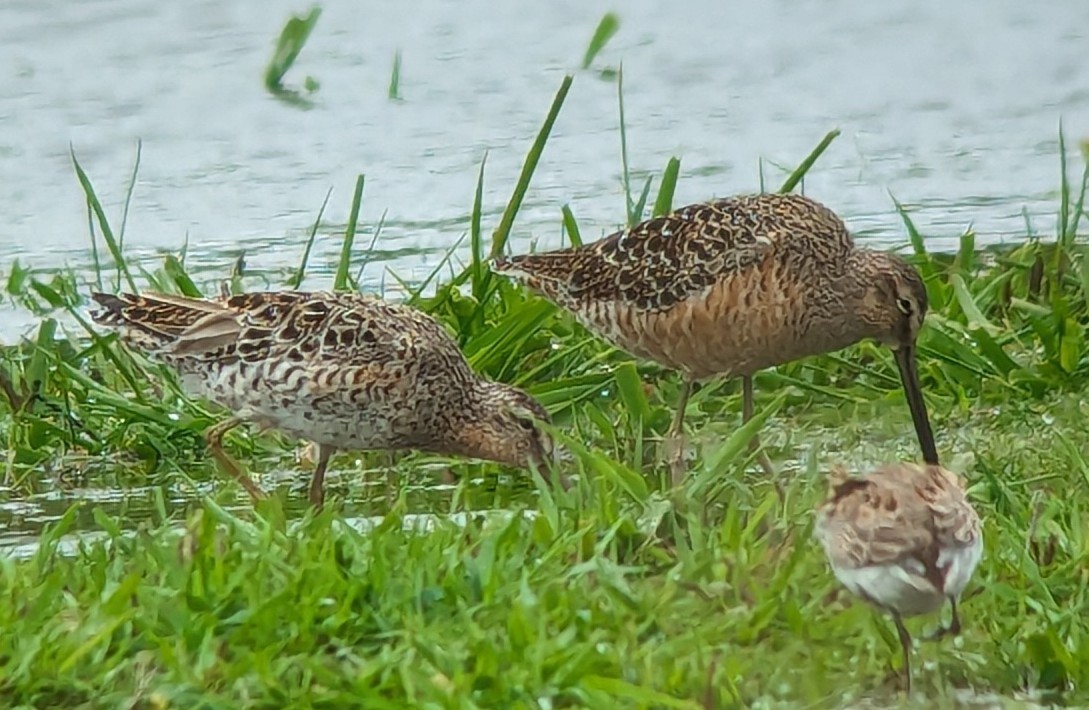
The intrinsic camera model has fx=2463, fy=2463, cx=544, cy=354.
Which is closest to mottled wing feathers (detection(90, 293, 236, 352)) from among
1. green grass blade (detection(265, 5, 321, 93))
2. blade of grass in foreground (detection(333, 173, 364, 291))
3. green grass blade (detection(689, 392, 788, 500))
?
blade of grass in foreground (detection(333, 173, 364, 291))

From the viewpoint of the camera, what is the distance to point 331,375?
694 centimetres

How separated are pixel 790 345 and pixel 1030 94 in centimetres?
428

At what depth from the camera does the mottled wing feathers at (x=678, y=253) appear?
7.49m

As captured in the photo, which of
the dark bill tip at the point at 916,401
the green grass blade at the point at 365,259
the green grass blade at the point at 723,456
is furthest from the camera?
the green grass blade at the point at 365,259

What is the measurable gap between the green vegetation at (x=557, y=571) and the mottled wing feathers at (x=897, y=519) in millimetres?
242

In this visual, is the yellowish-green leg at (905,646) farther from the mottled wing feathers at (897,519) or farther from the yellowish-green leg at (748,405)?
the yellowish-green leg at (748,405)

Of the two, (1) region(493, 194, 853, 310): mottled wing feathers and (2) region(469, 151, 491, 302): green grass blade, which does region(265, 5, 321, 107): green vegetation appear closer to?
(2) region(469, 151, 491, 302): green grass blade

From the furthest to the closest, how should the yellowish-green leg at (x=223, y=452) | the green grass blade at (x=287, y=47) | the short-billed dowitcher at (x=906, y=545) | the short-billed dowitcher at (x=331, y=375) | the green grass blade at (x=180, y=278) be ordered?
the green grass blade at (x=287, y=47)
the green grass blade at (x=180, y=278)
the short-billed dowitcher at (x=331, y=375)
the yellowish-green leg at (x=223, y=452)
the short-billed dowitcher at (x=906, y=545)

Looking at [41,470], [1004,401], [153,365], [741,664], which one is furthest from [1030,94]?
[741,664]

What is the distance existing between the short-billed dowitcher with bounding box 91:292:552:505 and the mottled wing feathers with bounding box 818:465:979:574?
5.98ft

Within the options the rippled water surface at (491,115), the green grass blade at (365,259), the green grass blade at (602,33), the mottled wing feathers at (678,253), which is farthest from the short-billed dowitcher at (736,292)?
the green grass blade at (602,33)

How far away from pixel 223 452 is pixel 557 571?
1895 millimetres

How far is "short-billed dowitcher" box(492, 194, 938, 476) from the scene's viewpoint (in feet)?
24.3

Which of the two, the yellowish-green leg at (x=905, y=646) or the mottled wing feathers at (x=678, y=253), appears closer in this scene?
the yellowish-green leg at (x=905, y=646)
